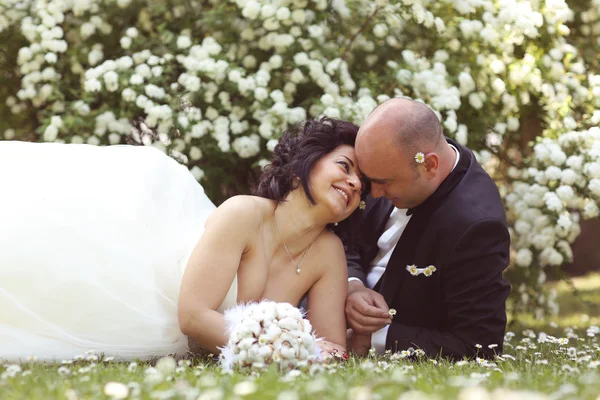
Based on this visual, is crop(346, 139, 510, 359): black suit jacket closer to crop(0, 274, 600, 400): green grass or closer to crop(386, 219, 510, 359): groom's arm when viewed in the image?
crop(386, 219, 510, 359): groom's arm

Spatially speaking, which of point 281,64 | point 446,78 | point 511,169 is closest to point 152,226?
point 281,64

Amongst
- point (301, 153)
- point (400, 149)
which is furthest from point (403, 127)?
point (301, 153)

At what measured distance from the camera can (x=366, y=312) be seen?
13.6ft

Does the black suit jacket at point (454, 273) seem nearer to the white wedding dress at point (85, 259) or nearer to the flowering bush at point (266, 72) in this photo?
the white wedding dress at point (85, 259)

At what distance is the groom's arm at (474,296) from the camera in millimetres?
4039

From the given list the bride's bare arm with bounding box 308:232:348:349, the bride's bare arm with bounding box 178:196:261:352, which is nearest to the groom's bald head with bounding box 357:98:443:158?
the bride's bare arm with bounding box 308:232:348:349

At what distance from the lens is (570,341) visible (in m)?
5.14

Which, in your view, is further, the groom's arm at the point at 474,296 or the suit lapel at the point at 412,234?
the suit lapel at the point at 412,234

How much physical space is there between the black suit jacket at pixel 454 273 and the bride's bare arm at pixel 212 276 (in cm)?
96

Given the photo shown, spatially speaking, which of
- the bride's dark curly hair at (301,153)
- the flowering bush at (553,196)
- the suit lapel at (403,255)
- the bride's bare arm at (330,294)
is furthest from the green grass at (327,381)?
the flowering bush at (553,196)

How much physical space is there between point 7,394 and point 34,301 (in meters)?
1.09

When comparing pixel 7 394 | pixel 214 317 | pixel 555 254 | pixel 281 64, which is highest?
pixel 281 64

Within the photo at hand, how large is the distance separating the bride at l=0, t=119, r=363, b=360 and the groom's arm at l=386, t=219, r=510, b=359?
21.4 inches

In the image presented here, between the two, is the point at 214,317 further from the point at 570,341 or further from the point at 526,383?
the point at 570,341
